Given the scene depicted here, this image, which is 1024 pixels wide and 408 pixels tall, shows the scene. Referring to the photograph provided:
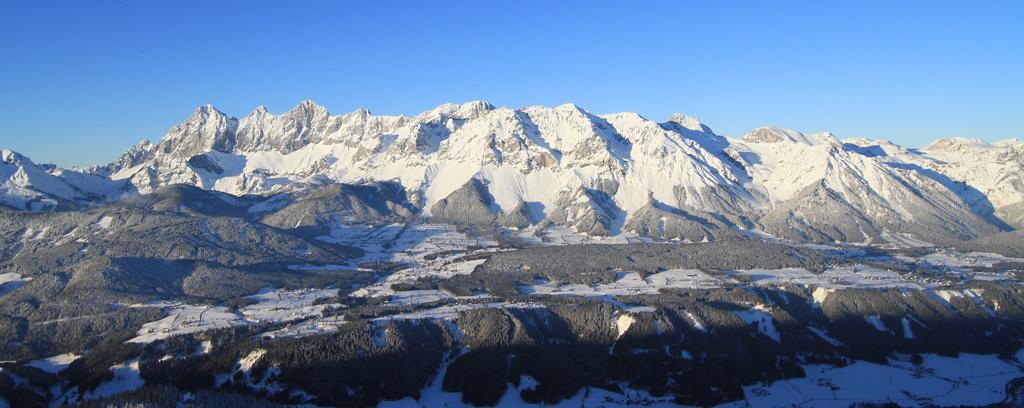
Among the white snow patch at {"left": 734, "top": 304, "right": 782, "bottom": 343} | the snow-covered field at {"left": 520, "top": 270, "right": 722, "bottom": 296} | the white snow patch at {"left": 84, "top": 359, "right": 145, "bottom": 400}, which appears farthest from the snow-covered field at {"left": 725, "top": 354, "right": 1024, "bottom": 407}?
the white snow patch at {"left": 84, "top": 359, "right": 145, "bottom": 400}

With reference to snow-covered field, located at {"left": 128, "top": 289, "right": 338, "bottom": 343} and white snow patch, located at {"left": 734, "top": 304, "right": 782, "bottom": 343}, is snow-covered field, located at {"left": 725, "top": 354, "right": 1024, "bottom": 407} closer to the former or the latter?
white snow patch, located at {"left": 734, "top": 304, "right": 782, "bottom": 343}

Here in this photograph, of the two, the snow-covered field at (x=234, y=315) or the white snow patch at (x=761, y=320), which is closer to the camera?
the snow-covered field at (x=234, y=315)

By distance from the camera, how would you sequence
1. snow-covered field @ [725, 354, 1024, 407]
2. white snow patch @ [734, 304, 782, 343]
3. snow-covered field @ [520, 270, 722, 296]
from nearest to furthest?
snow-covered field @ [725, 354, 1024, 407] → white snow patch @ [734, 304, 782, 343] → snow-covered field @ [520, 270, 722, 296]

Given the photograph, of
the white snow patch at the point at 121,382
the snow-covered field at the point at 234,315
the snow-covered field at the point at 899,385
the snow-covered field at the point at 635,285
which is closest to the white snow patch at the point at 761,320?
the snow-covered field at the point at 899,385

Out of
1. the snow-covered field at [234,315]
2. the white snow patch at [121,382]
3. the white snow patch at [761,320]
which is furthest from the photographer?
the white snow patch at [761,320]

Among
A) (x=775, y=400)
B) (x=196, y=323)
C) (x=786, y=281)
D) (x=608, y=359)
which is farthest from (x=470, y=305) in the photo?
(x=786, y=281)

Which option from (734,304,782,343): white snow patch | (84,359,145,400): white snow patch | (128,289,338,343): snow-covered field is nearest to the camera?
(84,359,145,400): white snow patch

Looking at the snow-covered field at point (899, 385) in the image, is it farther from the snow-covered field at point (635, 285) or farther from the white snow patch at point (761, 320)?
the snow-covered field at point (635, 285)

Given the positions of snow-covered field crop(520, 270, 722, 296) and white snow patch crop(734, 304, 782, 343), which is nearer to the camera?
white snow patch crop(734, 304, 782, 343)

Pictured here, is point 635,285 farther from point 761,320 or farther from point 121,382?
point 121,382

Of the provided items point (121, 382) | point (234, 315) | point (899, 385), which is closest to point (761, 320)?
point (899, 385)

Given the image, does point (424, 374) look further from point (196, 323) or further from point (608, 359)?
point (196, 323)
